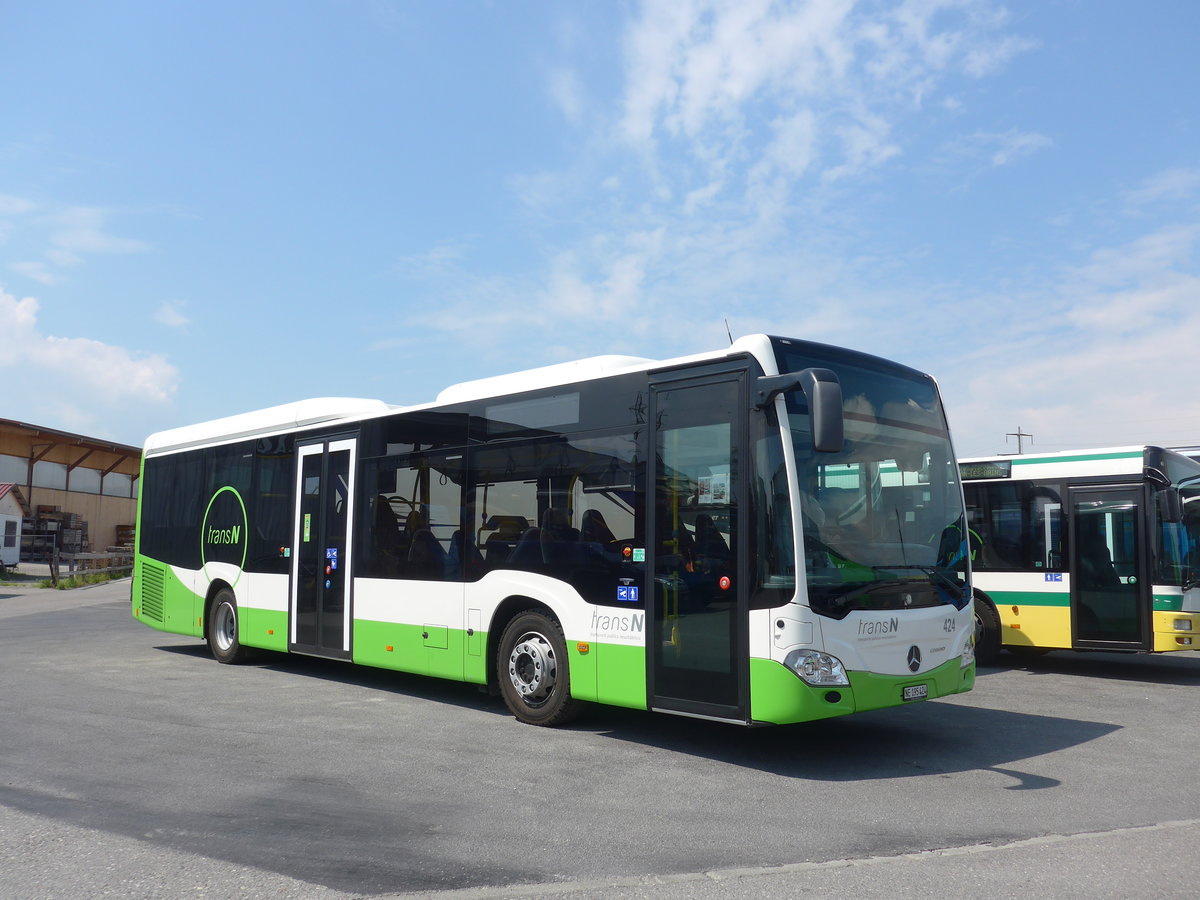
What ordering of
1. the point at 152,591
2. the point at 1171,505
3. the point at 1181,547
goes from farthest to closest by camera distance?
the point at 152,591
the point at 1181,547
the point at 1171,505

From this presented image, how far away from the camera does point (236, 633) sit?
13.0 metres

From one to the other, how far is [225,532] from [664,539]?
309 inches

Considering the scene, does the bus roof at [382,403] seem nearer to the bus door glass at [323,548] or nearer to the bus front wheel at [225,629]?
the bus door glass at [323,548]

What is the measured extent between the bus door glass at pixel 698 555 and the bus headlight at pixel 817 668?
399 millimetres

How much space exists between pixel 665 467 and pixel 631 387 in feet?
2.67

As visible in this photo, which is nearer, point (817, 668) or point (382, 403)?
point (817, 668)

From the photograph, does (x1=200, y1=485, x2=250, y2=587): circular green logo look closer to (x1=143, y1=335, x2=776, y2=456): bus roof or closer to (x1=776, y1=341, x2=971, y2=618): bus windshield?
(x1=143, y1=335, x2=776, y2=456): bus roof

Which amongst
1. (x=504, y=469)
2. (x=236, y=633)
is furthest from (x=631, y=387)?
(x=236, y=633)

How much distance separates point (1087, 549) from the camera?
12.8 meters

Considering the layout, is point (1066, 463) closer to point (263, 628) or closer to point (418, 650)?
point (418, 650)

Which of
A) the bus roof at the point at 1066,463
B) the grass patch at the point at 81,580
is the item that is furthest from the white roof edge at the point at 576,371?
the grass patch at the point at 81,580

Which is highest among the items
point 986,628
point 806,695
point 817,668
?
point 817,668

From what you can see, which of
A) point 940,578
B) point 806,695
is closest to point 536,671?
point 806,695

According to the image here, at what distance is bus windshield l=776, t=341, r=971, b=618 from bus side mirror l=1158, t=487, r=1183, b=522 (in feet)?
17.0
